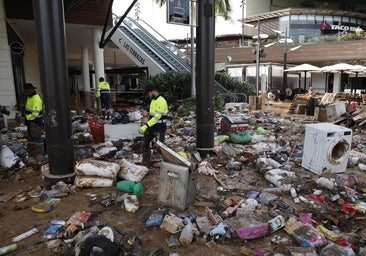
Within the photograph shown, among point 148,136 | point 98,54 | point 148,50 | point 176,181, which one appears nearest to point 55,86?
point 148,136

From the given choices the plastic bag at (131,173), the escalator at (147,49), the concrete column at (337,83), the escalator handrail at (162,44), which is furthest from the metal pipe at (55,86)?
the concrete column at (337,83)

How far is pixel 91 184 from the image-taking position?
4.48 metres

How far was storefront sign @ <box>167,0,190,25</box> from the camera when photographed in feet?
19.0

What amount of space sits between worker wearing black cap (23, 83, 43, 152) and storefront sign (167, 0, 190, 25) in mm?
3136

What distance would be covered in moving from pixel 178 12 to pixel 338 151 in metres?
3.77

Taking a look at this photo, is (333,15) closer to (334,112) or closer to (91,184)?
(334,112)

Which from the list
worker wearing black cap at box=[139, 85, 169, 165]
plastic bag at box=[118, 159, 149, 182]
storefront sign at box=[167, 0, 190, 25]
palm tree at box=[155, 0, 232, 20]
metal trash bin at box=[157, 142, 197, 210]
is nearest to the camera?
metal trash bin at box=[157, 142, 197, 210]

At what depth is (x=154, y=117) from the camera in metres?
5.41

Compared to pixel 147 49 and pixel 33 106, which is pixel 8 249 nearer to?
pixel 33 106

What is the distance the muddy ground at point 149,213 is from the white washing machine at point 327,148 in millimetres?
228

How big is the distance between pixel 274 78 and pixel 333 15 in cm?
1325

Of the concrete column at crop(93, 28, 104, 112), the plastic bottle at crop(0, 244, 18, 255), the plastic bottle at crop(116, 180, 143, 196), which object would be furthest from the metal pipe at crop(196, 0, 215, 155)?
the concrete column at crop(93, 28, 104, 112)

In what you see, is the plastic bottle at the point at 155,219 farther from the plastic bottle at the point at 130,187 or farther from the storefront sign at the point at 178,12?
the storefront sign at the point at 178,12

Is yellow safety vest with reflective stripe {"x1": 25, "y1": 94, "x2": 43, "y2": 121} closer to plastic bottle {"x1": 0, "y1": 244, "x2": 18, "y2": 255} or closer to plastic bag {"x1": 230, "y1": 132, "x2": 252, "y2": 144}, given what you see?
plastic bottle {"x1": 0, "y1": 244, "x2": 18, "y2": 255}
